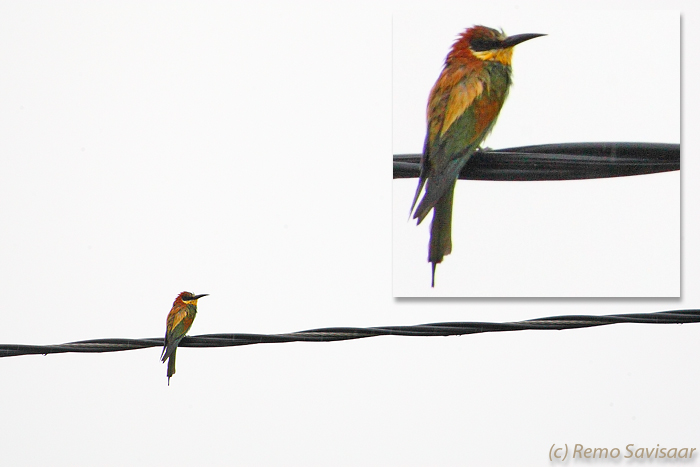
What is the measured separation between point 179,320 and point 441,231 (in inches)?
28.3

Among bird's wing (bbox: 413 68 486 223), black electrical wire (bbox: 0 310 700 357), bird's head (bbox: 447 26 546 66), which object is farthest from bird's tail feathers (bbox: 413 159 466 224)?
black electrical wire (bbox: 0 310 700 357)

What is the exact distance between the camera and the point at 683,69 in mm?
1941

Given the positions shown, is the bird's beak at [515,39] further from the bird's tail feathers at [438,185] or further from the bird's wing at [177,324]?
the bird's wing at [177,324]

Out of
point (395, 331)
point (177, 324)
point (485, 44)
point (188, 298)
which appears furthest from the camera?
point (485, 44)

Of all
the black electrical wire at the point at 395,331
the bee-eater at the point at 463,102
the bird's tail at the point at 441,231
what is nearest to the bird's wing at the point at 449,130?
the bee-eater at the point at 463,102

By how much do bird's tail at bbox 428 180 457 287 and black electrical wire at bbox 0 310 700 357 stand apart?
27.4 inches

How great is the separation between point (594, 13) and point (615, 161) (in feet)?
1.73

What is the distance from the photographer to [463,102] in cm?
189

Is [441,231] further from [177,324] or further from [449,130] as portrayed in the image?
[177,324]

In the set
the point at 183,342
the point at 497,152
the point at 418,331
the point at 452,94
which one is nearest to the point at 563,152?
the point at 497,152

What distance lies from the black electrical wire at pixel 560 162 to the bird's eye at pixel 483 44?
353mm

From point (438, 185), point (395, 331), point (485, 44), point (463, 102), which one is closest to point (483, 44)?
point (485, 44)

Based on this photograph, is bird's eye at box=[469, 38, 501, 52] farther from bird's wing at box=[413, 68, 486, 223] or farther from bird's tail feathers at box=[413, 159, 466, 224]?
bird's tail feathers at box=[413, 159, 466, 224]

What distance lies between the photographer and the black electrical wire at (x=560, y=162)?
153cm
